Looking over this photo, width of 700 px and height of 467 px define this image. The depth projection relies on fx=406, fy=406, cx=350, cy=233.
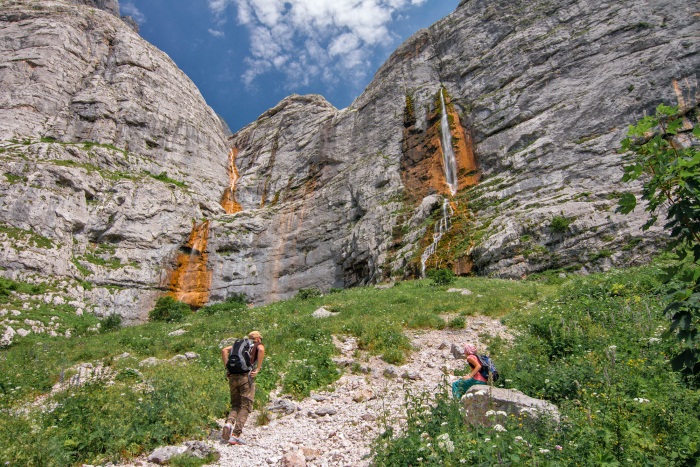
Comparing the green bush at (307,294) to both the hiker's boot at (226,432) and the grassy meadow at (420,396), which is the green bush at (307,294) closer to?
the grassy meadow at (420,396)

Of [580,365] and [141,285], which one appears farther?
[141,285]

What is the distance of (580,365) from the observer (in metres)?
7.10

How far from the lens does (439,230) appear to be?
32.6m

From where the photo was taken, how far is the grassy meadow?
14.8 feet

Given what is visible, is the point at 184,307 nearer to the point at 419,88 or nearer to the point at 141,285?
the point at 141,285

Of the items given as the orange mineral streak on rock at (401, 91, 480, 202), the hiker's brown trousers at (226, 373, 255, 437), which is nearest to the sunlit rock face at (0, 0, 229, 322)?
the orange mineral streak on rock at (401, 91, 480, 202)

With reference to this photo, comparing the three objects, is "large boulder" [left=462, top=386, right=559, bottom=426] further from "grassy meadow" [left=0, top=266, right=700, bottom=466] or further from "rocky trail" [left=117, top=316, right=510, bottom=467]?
"rocky trail" [left=117, top=316, right=510, bottom=467]

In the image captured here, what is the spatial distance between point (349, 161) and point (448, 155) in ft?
42.4

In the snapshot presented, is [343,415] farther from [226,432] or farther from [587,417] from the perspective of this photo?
[587,417]

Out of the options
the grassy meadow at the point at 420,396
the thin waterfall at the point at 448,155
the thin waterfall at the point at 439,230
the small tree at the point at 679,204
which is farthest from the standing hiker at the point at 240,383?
the thin waterfall at the point at 448,155

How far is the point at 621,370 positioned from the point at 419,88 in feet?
154

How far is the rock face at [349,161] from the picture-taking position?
29734mm

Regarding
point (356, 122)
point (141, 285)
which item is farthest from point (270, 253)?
point (356, 122)

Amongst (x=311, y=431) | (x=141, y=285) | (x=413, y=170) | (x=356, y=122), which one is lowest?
(x=311, y=431)
